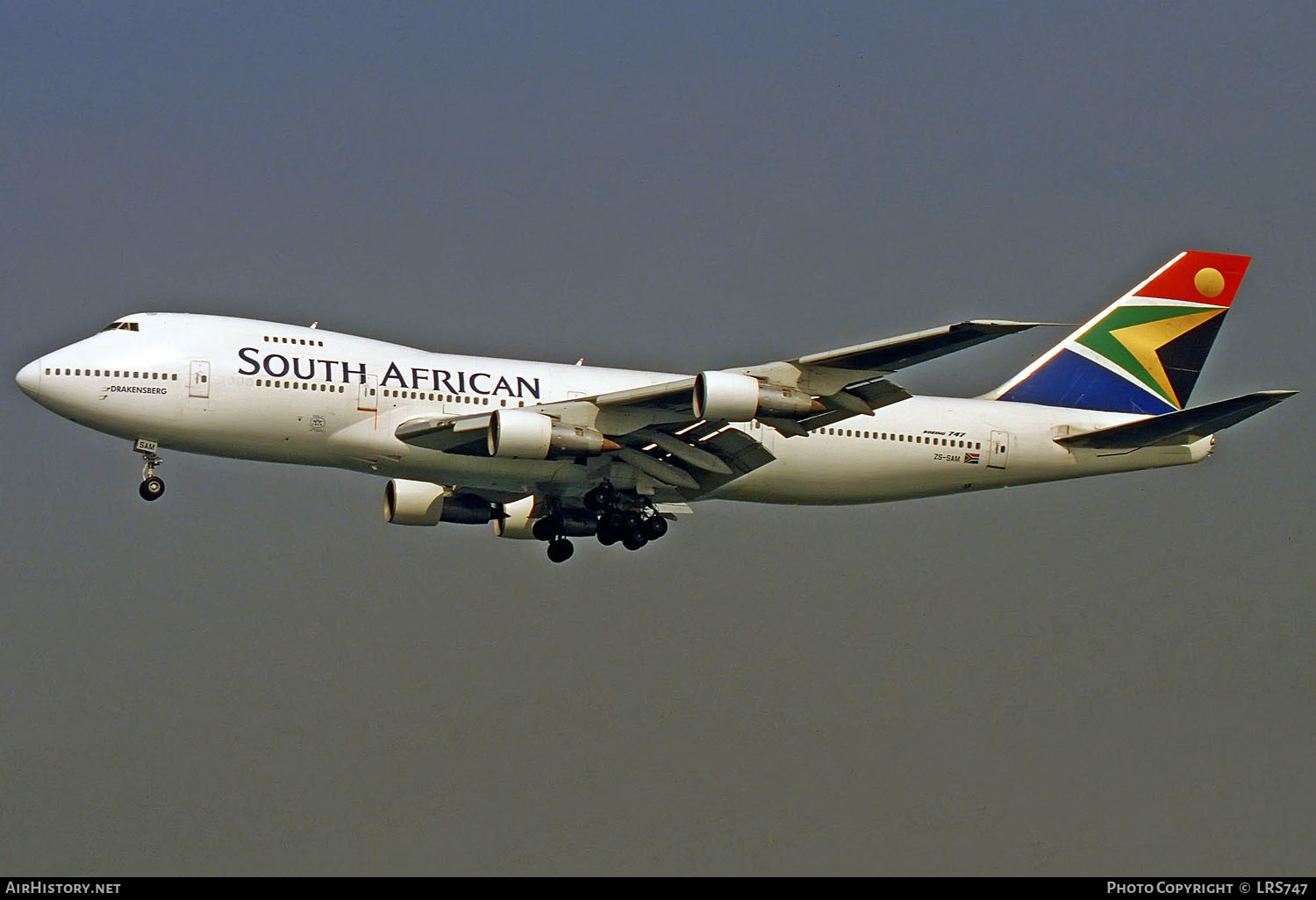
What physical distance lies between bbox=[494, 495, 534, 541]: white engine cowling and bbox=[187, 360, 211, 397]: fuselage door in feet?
34.0

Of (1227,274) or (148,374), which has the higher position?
(1227,274)

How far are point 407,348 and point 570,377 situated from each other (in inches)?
167

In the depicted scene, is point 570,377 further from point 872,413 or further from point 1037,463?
point 1037,463

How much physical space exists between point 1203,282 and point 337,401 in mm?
A: 26116

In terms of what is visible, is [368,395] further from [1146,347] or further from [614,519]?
[1146,347]

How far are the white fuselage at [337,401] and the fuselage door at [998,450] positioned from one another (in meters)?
2.14

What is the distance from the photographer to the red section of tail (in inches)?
2019

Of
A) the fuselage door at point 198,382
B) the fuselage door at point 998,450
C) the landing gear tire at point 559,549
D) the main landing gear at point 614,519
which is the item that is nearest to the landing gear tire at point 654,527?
the main landing gear at point 614,519

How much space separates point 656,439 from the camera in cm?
4281

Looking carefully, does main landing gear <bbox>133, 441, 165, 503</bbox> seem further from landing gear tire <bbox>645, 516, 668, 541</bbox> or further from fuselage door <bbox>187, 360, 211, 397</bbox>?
landing gear tire <bbox>645, 516, 668, 541</bbox>

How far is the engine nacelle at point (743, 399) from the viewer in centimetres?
A: 3950

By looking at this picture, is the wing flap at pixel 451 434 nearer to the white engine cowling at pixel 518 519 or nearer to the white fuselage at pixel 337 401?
the white fuselage at pixel 337 401
